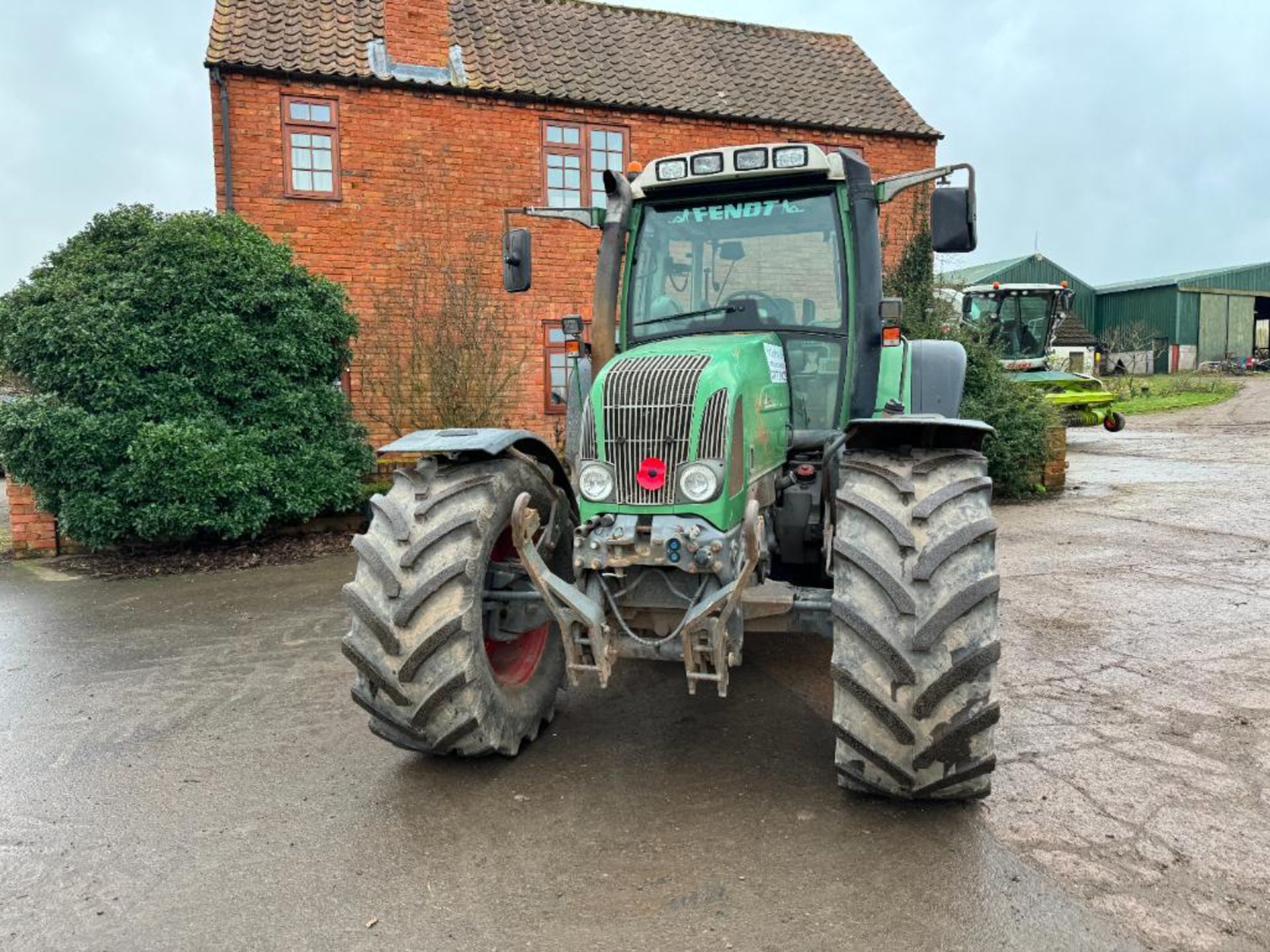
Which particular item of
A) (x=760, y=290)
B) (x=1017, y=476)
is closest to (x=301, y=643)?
(x=760, y=290)

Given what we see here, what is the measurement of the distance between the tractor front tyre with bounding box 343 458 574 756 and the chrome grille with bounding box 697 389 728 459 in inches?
33.7

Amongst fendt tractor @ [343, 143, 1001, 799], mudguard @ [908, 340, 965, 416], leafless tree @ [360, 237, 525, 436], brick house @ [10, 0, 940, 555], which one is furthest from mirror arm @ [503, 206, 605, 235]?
brick house @ [10, 0, 940, 555]

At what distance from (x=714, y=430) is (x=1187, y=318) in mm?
41640

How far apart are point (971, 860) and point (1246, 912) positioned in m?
0.75

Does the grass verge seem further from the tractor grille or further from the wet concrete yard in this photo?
the tractor grille

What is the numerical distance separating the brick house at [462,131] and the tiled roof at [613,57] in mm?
39

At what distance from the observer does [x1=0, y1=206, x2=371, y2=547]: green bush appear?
7.95 m

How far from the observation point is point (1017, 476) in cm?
1080

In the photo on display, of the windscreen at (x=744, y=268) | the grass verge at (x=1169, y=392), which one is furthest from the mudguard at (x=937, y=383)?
the grass verge at (x=1169, y=392)

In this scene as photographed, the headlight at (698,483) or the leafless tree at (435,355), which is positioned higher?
the leafless tree at (435,355)

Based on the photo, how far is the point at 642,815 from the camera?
10.7 ft

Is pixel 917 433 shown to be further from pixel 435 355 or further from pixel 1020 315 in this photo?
pixel 1020 315

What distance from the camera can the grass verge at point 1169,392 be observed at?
24.2 metres

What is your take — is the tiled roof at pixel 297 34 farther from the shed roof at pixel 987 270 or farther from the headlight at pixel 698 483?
the shed roof at pixel 987 270
